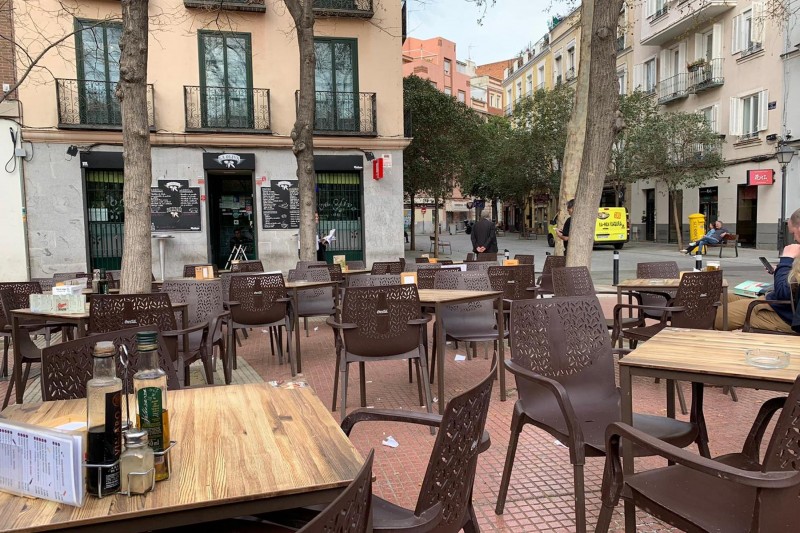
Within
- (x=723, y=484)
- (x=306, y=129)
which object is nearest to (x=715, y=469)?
(x=723, y=484)

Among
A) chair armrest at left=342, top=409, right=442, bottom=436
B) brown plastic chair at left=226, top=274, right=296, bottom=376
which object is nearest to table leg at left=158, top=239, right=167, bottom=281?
brown plastic chair at left=226, top=274, right=296, bottom=376

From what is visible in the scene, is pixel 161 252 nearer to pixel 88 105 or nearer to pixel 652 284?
pixel 88 105

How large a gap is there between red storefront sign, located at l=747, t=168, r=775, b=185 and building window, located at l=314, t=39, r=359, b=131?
17487mm

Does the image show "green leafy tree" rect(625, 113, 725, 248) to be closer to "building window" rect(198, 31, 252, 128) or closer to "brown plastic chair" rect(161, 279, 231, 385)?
"building window" rect(198, 31, 252, 128)

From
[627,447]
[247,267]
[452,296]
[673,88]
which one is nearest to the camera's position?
[627,447]

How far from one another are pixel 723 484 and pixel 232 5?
15.2m

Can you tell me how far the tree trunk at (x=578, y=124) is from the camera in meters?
10.2

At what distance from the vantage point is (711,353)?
2600 millimetres

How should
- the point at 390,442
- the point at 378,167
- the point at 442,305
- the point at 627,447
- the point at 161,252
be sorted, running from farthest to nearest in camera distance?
the point at 378,167 → the point at 161,252 → the point at 442,305 → the point at 390,442 → the point at 627,447

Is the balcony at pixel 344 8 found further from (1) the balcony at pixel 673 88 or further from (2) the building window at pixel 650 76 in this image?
(2) the building window at pixel 650 76

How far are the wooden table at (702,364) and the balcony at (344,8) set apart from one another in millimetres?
14026

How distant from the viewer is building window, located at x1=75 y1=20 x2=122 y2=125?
44.2 ft

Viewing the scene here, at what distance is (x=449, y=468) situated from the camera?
1.61 meters

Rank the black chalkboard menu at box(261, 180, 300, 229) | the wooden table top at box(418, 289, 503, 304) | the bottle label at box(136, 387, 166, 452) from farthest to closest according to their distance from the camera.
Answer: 1. the black chalkboard menu at box(261, 180, 300, 229)
2. the wooden table top at box(418, 289, 503, 304)
3. the bottle label at box(136, 387, 166, 452)
